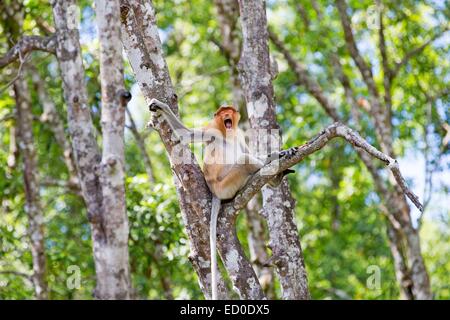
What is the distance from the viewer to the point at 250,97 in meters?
7.09

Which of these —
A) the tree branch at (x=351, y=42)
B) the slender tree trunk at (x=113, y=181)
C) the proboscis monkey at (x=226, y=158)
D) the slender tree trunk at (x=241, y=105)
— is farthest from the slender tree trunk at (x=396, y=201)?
the slender tree trunk at (x=113, y=181)

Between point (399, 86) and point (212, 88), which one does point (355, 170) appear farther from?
point (212, 88)

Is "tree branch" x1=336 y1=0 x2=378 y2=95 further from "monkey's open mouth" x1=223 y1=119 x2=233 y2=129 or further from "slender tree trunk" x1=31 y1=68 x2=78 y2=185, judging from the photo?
"monkey's open mouth" x1=223 y1=119 x2=233 y2=129

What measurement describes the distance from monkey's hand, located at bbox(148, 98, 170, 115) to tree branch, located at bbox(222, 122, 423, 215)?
32.2 inches

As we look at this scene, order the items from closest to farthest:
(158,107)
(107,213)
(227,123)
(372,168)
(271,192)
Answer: (107,213) → (158,107) → (227,123) → (271,192) → (372,168)

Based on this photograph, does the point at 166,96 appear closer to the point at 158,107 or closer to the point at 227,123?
the point at 158,107

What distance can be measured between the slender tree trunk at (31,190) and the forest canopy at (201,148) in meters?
0.02

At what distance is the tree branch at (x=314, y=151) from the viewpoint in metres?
4.94

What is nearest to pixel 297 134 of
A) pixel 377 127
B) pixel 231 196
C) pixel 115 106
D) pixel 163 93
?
pixel 377 127

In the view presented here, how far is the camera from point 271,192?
7.02 m

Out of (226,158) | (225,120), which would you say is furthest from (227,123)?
(226,158)

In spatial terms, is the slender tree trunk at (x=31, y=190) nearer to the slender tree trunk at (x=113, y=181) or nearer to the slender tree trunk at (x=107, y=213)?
the slender tree trunk at (x=107, y=213)

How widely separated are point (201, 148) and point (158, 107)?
18.1 ft

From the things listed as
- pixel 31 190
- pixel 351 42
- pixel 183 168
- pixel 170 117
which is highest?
pixel 351 42
